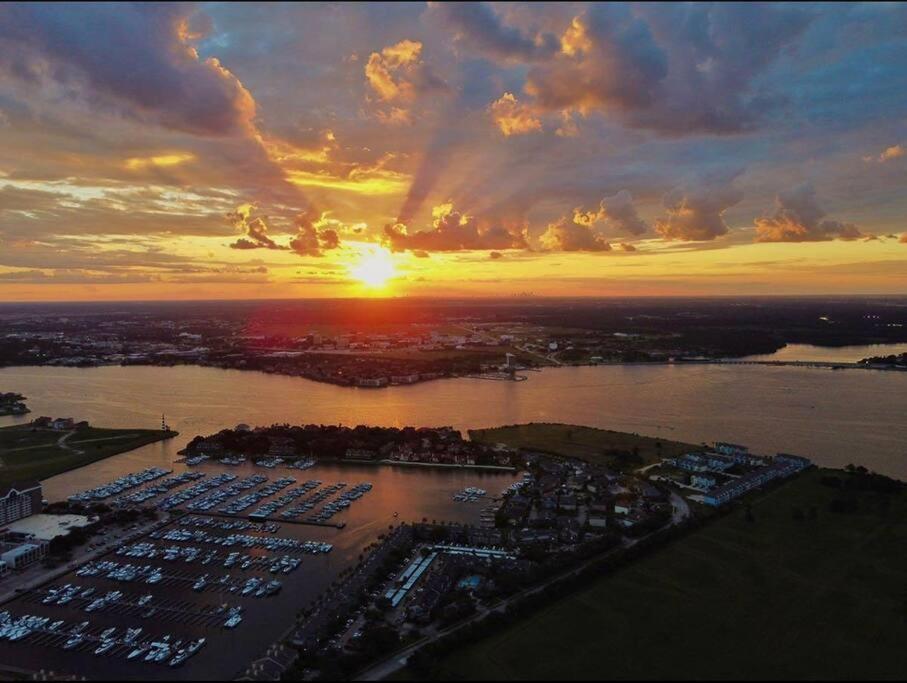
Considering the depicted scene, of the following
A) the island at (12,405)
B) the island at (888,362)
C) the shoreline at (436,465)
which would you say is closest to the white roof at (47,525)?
the shoreline at (436,465)

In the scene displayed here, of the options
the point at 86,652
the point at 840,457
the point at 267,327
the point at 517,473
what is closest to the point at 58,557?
the point at 86,652

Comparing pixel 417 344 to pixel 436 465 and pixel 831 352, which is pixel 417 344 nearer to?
pixel 831 352

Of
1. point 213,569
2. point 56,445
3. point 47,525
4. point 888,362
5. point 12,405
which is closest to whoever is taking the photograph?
point 213,569

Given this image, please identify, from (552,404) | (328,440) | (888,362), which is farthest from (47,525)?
(888,362)

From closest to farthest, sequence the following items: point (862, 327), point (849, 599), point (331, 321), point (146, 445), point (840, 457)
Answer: point (849, 599)
point (840, 457)
point (146, 445)
point (862, 327)
point (331, 321)

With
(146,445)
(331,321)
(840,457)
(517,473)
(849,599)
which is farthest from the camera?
(331,321)

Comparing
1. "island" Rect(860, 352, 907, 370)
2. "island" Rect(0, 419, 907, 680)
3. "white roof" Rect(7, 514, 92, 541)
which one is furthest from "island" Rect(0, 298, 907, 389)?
"white roof" Rect(7, 514, 92, 541)

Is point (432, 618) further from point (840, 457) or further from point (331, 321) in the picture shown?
point (331, 321)
